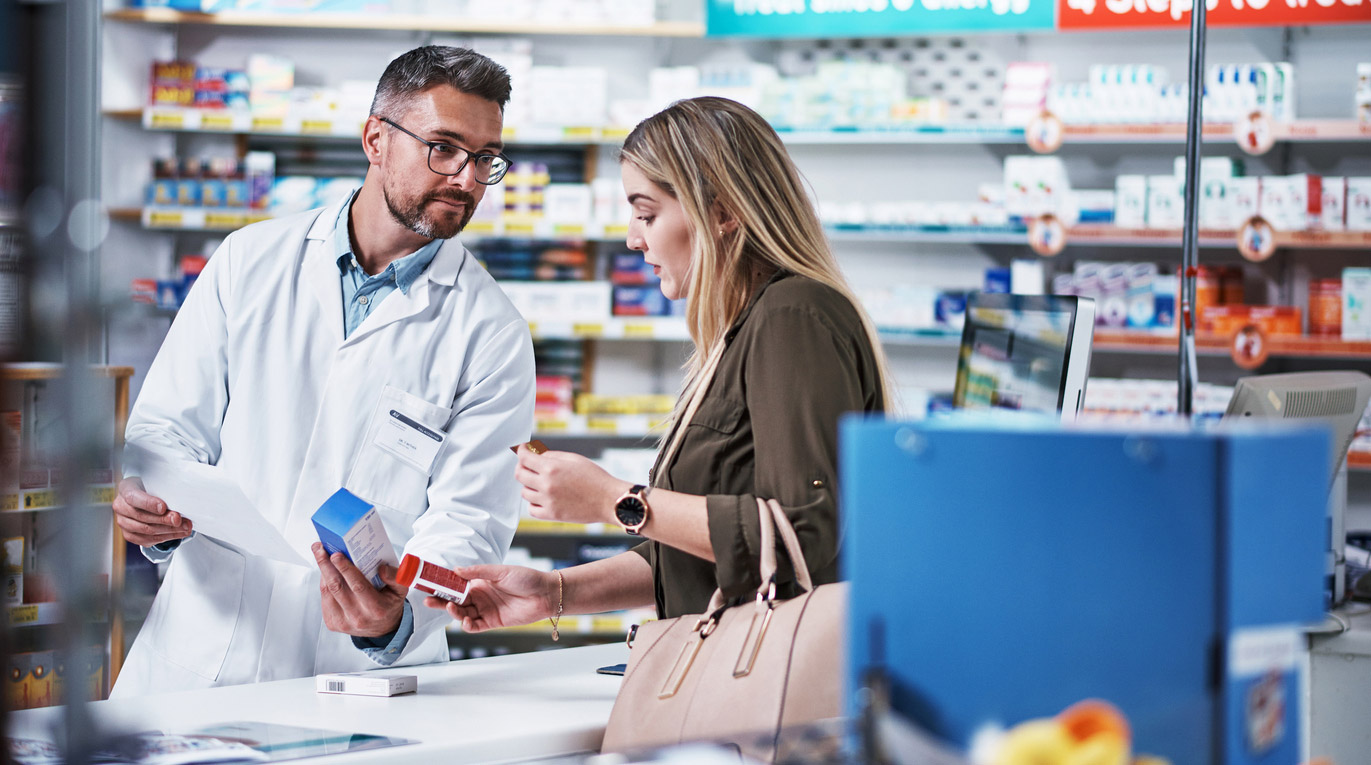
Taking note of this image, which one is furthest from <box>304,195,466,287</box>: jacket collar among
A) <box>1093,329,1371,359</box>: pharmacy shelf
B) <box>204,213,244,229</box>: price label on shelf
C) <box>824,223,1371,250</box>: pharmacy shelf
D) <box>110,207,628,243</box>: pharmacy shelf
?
<box>1093,329,1371,359</box>: pharmacy shelf

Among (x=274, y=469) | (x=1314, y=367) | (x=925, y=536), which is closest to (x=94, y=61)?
(x=925, y=536)

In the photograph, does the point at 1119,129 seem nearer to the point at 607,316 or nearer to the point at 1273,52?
the point at 1273,52

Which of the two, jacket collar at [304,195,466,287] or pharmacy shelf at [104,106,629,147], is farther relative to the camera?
pharmacy shelf at [104,106,629,147]

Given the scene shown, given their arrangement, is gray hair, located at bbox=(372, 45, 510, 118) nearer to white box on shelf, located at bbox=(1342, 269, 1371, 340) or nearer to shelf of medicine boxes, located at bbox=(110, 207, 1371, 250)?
shelf of medicine boxes, located at bbox=(110, 207, 1371, 250)

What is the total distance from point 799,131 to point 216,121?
241 cm

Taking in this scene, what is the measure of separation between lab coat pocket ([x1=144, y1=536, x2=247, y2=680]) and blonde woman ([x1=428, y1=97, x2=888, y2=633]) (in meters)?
0.61

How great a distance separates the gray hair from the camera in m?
2.33

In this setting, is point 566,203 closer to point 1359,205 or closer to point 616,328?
point 616,328

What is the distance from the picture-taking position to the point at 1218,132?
4305 millimetres

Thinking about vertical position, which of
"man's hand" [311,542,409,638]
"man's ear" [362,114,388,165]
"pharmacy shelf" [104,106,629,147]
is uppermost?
"pharmacy shelf" [104,106,629,147]

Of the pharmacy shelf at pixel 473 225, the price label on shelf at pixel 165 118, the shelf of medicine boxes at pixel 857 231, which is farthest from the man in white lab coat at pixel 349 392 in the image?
the price label on shelf at pixel 165 118

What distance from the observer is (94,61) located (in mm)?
629

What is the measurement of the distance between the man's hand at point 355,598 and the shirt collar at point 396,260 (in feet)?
2.27

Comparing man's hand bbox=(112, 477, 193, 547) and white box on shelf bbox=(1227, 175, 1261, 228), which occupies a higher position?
white box on shelf bbox=(1227, 175, 1261, 228)
